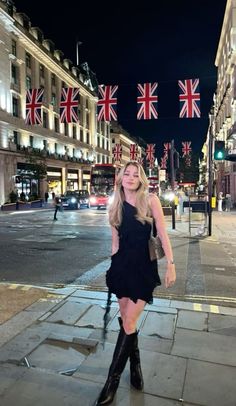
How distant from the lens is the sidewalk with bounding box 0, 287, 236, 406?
3197 millimetres

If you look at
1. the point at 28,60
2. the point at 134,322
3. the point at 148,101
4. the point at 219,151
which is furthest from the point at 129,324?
the point at 28,60

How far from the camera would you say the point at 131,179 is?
3.45 meters

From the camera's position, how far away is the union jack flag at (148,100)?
20.7 metres

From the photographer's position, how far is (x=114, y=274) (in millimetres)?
3324

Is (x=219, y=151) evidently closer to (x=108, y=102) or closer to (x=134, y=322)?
(x=108, y=102)

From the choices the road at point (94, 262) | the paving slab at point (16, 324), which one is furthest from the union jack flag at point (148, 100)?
the paving slab at point (16, 324)

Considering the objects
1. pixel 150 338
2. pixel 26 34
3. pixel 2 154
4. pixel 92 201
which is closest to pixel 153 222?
pixel 150 338

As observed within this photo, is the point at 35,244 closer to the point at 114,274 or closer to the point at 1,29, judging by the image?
the point at 114,274

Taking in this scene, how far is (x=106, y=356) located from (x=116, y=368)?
0.74 metres

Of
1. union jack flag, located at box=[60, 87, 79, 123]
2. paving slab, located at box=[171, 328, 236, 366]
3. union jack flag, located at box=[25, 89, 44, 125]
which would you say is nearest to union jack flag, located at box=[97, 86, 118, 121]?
union jack flag, located at box=[60, 87, 79, 123]

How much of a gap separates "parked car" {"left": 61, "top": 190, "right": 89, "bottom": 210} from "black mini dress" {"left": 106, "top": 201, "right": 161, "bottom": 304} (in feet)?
107

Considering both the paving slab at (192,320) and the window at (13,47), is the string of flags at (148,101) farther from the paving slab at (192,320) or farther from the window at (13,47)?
the window at (13,47)

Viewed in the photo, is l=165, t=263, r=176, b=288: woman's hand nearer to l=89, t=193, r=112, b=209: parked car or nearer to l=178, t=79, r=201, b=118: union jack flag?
l=178, t=79, r=201, b=118: union jack flag

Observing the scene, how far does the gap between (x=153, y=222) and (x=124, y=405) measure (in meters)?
1.49
